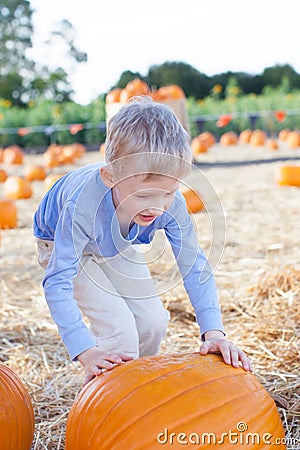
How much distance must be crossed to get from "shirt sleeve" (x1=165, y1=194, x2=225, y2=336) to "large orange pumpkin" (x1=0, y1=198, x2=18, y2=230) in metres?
4.38

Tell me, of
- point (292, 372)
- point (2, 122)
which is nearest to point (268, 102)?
point (2, 122)

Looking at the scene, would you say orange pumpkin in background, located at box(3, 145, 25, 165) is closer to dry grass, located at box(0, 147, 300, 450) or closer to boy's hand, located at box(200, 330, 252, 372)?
→ dry grass, located at box(0, 147, 300, 450)

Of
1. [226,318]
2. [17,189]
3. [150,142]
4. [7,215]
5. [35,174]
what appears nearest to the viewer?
[150,142]

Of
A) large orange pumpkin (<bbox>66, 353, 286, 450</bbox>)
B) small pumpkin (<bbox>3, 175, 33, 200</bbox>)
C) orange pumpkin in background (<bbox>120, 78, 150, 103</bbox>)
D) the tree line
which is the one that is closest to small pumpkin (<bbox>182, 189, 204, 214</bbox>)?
orange pumpkin in background (<bbox>120, 78, 150, 103</bbox>)

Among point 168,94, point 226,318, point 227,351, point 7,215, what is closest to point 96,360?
point 227,351

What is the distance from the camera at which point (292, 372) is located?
272 cm

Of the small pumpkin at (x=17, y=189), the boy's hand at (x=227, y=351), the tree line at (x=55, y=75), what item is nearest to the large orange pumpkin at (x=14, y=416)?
the boy's hand at (x=227, y=351)

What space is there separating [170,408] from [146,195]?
677mm

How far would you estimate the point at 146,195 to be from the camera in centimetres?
203

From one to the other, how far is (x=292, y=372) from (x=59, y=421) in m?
1.04

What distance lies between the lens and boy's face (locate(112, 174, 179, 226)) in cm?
200

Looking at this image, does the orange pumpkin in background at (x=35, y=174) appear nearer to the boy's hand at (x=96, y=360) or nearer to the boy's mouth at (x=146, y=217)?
the boy's mouth at (x=146, y=217)

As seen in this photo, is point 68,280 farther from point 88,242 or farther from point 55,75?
point 55,75

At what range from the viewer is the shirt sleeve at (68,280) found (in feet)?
6.66
